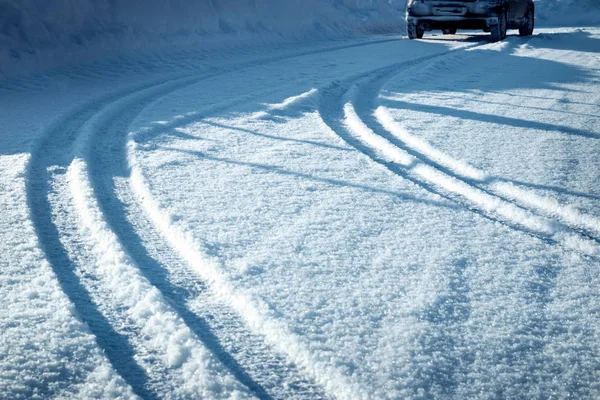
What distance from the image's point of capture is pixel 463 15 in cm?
1155

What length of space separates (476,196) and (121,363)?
218 cm

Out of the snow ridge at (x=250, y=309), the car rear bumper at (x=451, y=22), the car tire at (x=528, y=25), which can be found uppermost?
the car rear bumper at (x=451, y=22)

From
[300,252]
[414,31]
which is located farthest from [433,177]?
[414,31]

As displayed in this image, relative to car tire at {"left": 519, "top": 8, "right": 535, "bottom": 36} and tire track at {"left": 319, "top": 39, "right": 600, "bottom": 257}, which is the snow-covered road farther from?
car tire at {"left": 519, "top": 8, "right": 535, "bottom": 36}

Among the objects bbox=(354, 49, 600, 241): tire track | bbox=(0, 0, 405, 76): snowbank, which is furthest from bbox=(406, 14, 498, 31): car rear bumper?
→ bbox=(354, 49, 600, 241): tire track

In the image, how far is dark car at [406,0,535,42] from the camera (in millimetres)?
11477

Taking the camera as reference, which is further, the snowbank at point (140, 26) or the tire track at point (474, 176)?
the snowbank at point (140, 26)

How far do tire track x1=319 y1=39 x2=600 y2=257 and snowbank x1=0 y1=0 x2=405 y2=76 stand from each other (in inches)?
→ 173

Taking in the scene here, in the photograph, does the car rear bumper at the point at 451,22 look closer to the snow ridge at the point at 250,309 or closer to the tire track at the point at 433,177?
the tire track at the point at 433,177

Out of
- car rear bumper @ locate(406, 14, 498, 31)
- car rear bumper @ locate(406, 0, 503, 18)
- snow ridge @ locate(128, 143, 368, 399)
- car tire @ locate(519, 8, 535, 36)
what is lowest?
snow ridge @ locate(128, 143, 368, 399)

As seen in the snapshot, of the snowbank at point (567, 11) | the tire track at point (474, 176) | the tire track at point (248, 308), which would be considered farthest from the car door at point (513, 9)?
the tire track at point (248, 308)

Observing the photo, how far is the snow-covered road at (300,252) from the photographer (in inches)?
68.3

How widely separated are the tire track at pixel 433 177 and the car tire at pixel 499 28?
7.17 m

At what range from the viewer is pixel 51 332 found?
1892mm
